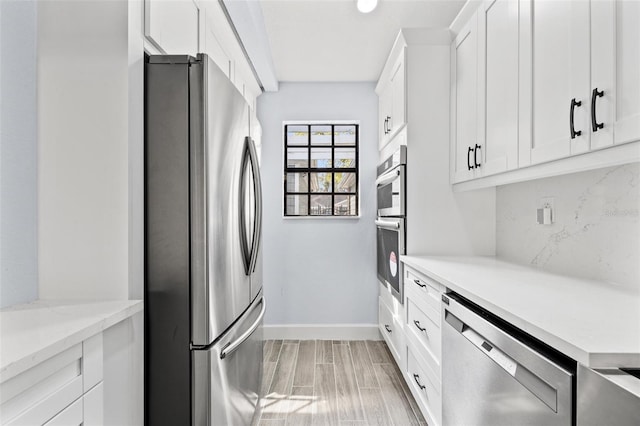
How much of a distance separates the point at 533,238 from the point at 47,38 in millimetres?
2355

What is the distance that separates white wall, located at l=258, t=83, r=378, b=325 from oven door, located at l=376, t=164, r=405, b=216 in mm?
377

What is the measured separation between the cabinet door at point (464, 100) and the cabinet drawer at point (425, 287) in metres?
0.67

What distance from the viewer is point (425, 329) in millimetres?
1895

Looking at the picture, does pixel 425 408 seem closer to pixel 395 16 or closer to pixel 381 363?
pixel 381 363

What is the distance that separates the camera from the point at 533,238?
1974 millimetres

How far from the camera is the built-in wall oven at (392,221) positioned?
2.45 m

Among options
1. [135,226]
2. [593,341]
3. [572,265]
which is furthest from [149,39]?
[572,265]

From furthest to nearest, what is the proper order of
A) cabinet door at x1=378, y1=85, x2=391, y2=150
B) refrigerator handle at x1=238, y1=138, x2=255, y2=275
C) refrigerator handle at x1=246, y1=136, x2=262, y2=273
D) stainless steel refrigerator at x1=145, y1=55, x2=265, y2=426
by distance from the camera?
cabinet door at x1=378, y1=85, x2=391, y2=150 → refrigerator handle at x1=246, y1=136, x2=262, y2=273 → refrigerator handle at x1=238, y1=138, x2=255, y2=275 → stainless steel refrigerator at x1=145, y1=55, x2=265, y2=426

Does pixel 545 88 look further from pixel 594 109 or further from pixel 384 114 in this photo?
pixel 384 114

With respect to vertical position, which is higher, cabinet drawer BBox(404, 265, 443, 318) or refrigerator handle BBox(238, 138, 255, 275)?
refrigerator handle BBox(238, 138, 255, 275)

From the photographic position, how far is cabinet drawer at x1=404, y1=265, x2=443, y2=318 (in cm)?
169

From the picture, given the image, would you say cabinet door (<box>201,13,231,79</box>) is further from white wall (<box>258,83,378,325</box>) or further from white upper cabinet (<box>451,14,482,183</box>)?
white upper cabinet (<box>451,14,482,183</box>)

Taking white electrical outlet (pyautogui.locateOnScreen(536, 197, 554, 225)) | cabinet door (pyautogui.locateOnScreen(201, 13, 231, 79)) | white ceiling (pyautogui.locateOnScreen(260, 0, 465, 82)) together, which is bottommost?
white electrical outlet (pyautogui.locateOnScreen(536, 197, 554, 225))

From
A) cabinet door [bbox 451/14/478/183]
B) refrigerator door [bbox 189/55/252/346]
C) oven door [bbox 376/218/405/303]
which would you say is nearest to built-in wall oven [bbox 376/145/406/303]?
oven door [bbox 376/218/405/303]
